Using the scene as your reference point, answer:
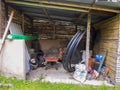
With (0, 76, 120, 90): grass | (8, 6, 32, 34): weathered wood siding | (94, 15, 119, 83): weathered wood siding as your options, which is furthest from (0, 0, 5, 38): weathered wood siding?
(94, 15, 119, 83): weathered wood siding

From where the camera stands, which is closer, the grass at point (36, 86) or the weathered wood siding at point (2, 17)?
the grass at point (36, 86)

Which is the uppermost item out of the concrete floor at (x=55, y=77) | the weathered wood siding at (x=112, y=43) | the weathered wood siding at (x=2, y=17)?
the weathered wood siding at (x=2, y=17)

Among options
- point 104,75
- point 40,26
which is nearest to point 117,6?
point 104,75

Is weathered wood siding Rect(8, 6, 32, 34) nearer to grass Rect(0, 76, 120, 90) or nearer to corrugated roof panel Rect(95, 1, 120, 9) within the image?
grass Rect(0, 76, 120, 90)

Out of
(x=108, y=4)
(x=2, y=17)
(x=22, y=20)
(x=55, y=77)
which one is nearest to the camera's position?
(x=108, y=4)

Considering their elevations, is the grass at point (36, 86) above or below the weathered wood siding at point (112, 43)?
below

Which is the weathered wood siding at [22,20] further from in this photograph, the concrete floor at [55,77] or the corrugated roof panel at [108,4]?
the corrugated roof panel at [108,4]

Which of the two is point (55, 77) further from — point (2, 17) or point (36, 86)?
point (2, 17)

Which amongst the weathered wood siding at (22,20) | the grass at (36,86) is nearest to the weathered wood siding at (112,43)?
the grass at (36,86)

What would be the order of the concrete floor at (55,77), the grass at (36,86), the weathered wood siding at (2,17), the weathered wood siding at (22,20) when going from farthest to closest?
the weathered wood siding at (22,20) < the weathered wood siding at (2,17) < the concrete floor at (55,77) < the grass at (36,86)

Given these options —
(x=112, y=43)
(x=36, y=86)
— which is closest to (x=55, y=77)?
(x=36, y=86)

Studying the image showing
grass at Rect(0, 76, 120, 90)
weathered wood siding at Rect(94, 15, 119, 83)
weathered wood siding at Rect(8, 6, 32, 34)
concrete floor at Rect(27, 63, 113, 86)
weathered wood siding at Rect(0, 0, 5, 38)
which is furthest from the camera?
weathered wood siding at Rect(8, 6, 32, 34)

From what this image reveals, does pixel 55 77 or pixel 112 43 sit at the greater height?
pixel 112 43

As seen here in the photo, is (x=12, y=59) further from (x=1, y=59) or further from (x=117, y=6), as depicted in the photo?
(x=117, y=6)
